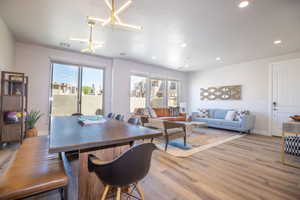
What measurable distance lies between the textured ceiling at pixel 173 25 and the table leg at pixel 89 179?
237cm

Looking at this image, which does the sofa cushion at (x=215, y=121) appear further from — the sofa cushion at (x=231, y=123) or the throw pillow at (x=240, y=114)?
the throw pillow at (x=240, y=114)

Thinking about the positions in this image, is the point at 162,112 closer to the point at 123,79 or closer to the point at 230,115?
the point at 123,79

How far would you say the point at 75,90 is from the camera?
16.0 ft

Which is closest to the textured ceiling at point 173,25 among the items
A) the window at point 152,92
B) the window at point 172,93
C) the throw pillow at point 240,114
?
the window at point 152,92

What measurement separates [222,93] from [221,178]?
4927 millimetres

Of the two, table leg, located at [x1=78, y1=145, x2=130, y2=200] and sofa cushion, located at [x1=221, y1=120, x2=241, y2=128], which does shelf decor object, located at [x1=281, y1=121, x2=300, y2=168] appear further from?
table leg, located at [x1=78, y1=145, x2=130, y2=200]

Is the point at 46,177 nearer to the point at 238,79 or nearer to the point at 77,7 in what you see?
the point at 77,7

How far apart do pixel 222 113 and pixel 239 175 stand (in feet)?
13.5

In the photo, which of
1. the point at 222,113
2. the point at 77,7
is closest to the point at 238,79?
the point at 222,113

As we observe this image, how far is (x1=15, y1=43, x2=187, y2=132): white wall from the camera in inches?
161

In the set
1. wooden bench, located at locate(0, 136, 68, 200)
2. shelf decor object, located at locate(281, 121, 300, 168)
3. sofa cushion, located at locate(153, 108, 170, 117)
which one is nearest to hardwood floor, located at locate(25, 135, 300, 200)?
shelf decor object, located at locate(281, 121, 300, 168)

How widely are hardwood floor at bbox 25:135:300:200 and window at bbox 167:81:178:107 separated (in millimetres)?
4520

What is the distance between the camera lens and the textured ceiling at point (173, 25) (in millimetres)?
2336

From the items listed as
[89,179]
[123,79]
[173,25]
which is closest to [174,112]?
[123,79]
